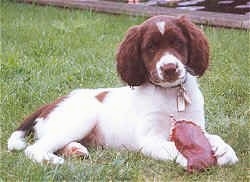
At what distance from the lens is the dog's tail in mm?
4371

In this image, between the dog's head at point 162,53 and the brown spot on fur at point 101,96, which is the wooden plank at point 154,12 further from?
the dog's head at point 162,53

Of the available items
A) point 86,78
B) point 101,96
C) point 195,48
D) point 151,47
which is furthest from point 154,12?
point 151,47

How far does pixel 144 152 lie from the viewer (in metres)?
4.16

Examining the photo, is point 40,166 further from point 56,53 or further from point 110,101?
point 56,53

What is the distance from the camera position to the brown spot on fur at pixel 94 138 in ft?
14.7

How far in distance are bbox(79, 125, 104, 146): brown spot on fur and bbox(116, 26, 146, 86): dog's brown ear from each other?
436mm

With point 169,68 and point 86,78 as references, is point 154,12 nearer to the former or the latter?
point 86,78

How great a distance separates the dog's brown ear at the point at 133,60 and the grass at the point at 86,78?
48 cm

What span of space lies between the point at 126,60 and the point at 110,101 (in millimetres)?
363

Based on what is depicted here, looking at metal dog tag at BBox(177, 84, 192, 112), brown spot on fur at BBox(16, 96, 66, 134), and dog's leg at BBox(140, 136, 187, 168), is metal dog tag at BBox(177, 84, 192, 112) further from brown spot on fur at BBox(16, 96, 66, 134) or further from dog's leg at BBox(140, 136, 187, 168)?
brown spot on fur at BBox(16, 96, 66, 134)

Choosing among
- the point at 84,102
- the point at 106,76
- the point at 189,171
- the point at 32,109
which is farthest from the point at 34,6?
the point at 189,171

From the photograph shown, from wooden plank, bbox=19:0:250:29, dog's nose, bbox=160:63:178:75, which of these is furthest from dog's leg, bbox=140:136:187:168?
wooden plank, bbox=19:0:250:29

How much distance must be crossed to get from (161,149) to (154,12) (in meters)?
5.72

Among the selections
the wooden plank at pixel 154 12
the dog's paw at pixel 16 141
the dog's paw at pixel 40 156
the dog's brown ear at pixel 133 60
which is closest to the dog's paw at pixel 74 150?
the dog's paw at pixel 40 156
